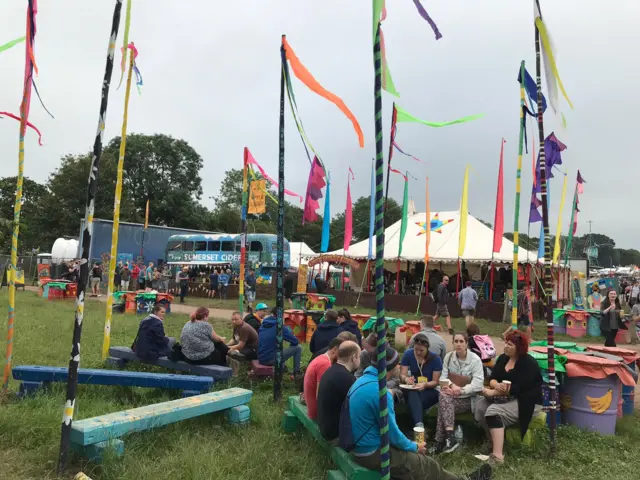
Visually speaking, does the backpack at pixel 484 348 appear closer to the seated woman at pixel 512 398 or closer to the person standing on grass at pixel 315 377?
the seated woman at pixel 512 398

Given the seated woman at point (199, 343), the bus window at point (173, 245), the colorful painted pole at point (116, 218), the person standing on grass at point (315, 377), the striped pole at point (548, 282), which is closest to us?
the person standing on grass at point (315, 377)

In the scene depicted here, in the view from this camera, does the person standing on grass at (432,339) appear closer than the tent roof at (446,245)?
Yes

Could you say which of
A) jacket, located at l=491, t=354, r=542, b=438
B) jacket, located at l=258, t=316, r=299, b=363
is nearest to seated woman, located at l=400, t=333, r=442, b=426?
jacket, located at l=491, t=354, r=542, b=438

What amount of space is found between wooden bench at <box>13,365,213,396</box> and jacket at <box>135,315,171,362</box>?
1.36m

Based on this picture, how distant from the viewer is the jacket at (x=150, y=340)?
714cm

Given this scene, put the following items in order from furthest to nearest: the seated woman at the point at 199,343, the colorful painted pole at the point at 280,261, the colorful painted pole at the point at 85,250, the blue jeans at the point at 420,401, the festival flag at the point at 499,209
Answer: the festival flag at the point at 499,209, the seated woman at the point at 199,343, the colorful painted pole at the point at 280,261, the blue jeans at the point at 420,401, the colorful painted pole at the point at 85,250

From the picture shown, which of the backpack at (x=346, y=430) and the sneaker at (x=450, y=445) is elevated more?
the backpack at (x=346, y=430)

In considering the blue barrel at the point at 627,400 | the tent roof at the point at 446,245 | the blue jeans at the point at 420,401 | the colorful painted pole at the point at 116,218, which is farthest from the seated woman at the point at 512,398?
the tent roof at the point at 446,245

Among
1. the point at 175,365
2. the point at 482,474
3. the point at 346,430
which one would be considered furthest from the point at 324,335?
the point at 346,430

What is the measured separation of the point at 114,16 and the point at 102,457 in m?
3.48

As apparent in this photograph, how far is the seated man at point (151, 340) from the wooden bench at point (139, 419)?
250 centimetres

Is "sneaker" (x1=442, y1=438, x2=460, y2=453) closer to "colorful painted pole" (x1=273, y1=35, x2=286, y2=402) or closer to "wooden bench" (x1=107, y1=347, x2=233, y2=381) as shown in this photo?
"colorful painted pole" (x1=273, y1=35, x2=286, y2=402)

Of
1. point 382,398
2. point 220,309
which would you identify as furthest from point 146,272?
point 382,398

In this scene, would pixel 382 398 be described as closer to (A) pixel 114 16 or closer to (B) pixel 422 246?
(A) pixel 114 16
